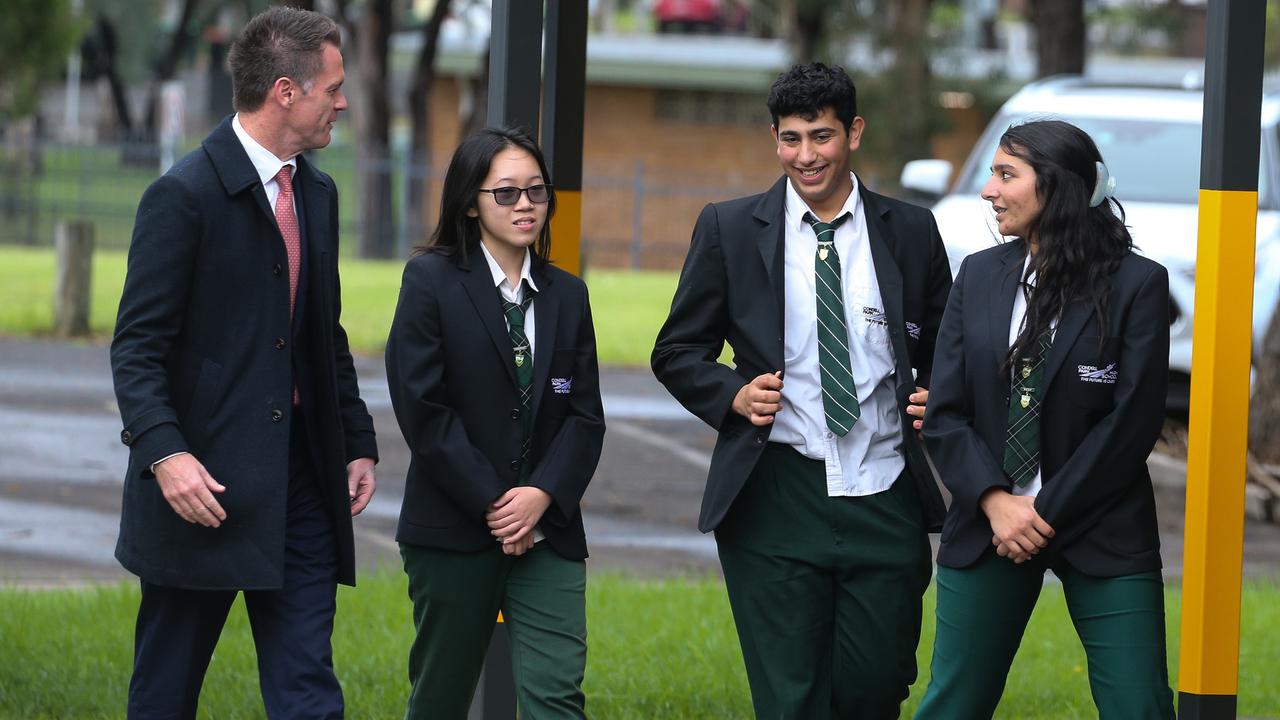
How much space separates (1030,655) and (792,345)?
310 centimetres

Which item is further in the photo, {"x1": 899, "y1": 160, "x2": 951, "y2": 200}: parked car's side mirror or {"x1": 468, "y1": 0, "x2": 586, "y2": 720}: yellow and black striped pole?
{"x1": 899, "y1": 160, "x2": 951, "y2": 200}: parked car's side mirror

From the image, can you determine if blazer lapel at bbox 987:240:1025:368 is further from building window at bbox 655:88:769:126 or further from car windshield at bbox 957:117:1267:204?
building window at bbox 655:88:769:126

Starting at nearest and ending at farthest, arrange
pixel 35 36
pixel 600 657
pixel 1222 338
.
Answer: pixel 1222 338
pixel 600 657
pixel 35 36

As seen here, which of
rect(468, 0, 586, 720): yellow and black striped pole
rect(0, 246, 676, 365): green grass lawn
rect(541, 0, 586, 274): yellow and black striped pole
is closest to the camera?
rect(468, 0, 586, 720): yellow and black striped pole

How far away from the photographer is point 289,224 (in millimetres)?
4676

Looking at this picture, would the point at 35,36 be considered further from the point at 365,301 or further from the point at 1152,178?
the point at 1152,178

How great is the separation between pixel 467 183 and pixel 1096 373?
1647 millimetres

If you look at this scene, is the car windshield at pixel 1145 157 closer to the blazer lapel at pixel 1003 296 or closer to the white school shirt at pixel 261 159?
the blazer lapel at pixel 1003 296

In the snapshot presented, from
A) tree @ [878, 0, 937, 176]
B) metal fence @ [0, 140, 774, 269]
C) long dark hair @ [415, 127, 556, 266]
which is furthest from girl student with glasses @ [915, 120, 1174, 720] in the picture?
metal fence @ [0, 140, 774, 269]

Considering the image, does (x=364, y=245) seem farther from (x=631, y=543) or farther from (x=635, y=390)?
(x=631, y=543)

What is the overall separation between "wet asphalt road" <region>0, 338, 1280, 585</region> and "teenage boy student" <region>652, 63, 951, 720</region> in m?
3.97

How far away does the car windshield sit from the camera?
12520 mm

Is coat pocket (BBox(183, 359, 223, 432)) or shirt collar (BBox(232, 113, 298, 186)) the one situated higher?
shirt collar (BBox(232, 113, 298, 186))

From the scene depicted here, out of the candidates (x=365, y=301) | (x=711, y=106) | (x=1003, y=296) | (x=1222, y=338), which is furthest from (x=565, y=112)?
(x=711, y=106)
